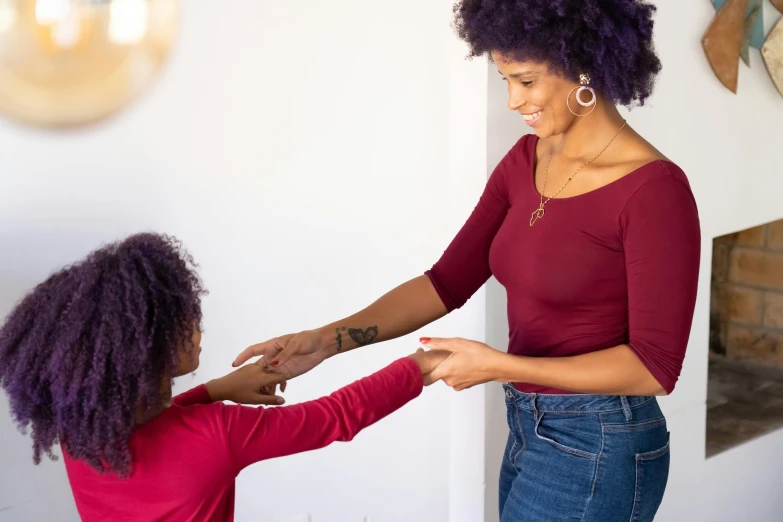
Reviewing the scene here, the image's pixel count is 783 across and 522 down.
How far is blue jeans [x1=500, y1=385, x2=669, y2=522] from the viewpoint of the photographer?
4.58 feet

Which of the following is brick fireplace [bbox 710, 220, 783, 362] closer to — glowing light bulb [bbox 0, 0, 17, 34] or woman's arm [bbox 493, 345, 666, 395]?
woman's arm [bbox 493, 345, 666, 395]

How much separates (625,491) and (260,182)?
37.3 inches

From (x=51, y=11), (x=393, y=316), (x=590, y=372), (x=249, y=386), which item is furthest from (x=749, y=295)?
(x=51, y=11)

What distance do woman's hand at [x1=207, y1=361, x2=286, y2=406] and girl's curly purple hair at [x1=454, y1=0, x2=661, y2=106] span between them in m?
0.70

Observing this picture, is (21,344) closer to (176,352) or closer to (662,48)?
(176,352)

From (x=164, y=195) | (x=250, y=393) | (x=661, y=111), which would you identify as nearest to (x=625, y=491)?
(x=250, y=393)

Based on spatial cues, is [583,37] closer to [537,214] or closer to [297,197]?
[537,214]

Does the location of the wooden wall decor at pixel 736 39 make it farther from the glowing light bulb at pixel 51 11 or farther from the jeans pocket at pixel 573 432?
the glowing light bulb at pixel 51 11

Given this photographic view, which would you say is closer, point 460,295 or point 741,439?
point 460,295

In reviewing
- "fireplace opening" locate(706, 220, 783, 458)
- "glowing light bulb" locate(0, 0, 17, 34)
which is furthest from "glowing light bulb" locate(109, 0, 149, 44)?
"fireplace opening" locate(706, 220, 783, 458)

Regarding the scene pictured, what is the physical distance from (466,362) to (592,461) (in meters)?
0.26

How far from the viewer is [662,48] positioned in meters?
2.27

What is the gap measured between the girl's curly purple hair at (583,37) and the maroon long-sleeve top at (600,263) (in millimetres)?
185

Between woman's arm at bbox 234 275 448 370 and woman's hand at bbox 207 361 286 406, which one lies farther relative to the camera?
woman's arm at bbox 234 275 448 370
